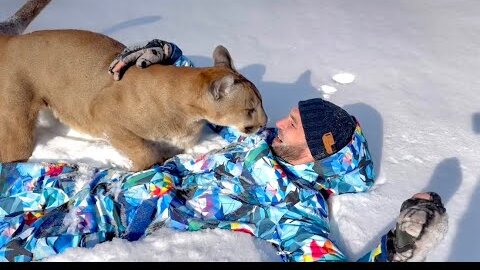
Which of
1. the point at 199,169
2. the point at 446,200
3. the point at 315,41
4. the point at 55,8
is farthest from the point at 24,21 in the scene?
the point at 446,200

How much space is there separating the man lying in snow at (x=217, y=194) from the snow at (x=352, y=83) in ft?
0.49

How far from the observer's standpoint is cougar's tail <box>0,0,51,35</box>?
431cm

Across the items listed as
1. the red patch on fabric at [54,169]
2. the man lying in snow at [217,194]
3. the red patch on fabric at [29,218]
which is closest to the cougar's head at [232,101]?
the man lying in snow at [217,194]

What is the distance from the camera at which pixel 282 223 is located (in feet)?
9.62

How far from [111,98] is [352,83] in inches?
84.0

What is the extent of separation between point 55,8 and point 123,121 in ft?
9.43

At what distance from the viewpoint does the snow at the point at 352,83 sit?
2822 millimetres

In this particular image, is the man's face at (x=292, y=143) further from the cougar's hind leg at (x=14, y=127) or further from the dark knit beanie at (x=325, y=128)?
the cougar's hind leg at (x=14, y=127)

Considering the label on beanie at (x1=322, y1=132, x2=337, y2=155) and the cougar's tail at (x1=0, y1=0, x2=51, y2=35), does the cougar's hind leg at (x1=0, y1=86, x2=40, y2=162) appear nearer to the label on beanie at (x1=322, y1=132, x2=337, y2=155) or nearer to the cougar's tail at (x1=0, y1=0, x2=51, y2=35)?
the cougar's tail at (x1=0, y1=0, x2=51, y2=35)

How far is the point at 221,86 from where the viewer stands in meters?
3.28

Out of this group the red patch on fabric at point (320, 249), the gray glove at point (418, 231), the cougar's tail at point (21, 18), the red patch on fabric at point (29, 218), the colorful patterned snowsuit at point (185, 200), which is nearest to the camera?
the gray glove at point (418, 231)

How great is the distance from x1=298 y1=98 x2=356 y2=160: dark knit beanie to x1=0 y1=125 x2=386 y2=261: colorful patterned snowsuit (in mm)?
58

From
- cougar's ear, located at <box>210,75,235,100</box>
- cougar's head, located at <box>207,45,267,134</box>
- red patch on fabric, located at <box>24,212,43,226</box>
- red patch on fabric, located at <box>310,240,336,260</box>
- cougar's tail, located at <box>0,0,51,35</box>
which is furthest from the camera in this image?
cougar's tail, located at <box>0,0,51,35</box>

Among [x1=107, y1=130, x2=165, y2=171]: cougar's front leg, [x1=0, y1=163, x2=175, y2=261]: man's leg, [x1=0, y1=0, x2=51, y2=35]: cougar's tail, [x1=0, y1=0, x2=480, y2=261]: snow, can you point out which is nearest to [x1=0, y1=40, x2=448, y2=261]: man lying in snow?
[x1=0, y1=163, x2=175, y2=261]: man's leg
